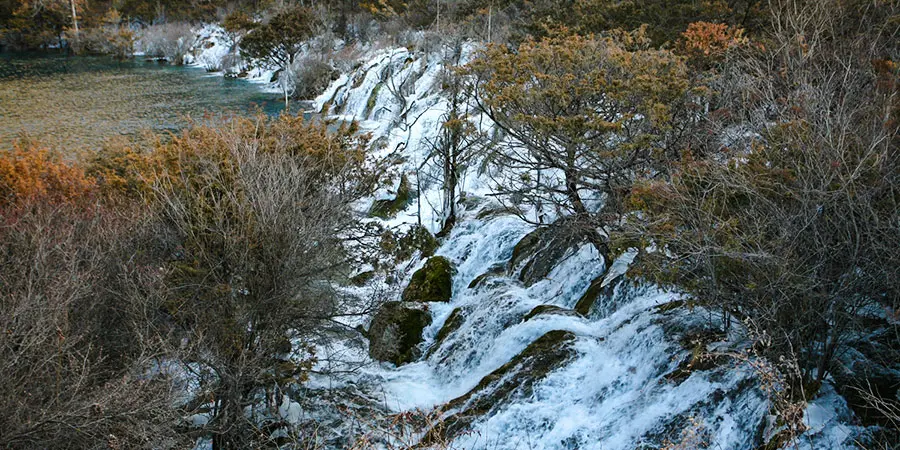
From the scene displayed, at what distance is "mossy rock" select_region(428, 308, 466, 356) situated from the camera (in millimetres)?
11230

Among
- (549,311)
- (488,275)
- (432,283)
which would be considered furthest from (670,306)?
(432,283)

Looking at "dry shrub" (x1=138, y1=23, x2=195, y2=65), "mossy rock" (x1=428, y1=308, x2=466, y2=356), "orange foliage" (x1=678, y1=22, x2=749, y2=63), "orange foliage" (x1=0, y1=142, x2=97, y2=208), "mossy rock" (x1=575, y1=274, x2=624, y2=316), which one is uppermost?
"orange foliage" (x1=678, y1=22, x2=749, y2=63)

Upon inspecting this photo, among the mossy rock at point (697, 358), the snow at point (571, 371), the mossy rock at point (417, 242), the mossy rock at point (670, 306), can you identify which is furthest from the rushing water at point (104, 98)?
the mossy rock at point (697, 358)

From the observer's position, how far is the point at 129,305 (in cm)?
812

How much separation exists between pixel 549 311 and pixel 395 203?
28.8 ft

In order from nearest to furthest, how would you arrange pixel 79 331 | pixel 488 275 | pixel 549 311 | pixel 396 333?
pixel 79 331 < pixel 549 311 < pixel 396 333 < pixel 488 275

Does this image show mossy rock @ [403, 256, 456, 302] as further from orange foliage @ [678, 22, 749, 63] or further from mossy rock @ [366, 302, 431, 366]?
orange foliage @ [678, 22, 749, 63]

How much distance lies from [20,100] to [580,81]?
31185 mm

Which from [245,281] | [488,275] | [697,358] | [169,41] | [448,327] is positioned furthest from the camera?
[169,41]

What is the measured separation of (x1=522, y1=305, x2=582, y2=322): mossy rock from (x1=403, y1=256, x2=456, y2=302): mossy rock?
2888 millimetres

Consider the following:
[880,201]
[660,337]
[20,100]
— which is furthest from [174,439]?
[20,100]

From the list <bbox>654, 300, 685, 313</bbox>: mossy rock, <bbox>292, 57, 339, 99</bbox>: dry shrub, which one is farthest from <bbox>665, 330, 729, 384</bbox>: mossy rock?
<bbox>292, 57, 339, 99</bbox>: dry shrub

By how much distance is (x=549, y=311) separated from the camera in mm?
10227

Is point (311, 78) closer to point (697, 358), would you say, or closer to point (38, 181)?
point (38, 181)
